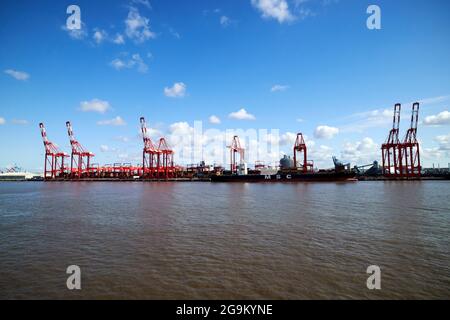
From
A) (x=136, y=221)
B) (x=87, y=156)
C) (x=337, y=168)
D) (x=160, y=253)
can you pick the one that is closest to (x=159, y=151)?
(x=87, y=156)

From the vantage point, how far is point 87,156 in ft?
431

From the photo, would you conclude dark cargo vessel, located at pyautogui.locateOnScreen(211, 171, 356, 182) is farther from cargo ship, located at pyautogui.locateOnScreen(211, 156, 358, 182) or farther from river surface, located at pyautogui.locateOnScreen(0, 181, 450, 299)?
river surface, located at pyautogui.locateOnScreen(0, 181, 450, 299)

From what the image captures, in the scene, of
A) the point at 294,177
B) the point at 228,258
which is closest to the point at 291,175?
the point at 294,177

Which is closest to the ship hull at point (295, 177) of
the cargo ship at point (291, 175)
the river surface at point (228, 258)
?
the cargo ship at point (291, 175)

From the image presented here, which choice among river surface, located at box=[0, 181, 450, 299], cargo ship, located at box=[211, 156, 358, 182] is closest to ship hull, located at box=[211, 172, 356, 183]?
cargo ship, located at box=[211, 156, 358, 182]

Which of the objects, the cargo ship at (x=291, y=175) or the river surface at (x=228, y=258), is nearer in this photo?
the river surface at (x=228, y=258)

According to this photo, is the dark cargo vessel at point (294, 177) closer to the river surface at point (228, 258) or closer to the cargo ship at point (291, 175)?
the cargo ship at point (291, 175)

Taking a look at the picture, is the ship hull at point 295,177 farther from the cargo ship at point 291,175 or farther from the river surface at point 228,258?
the river surface at point 228,258

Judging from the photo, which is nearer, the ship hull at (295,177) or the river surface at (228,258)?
the river surface at (228,258)

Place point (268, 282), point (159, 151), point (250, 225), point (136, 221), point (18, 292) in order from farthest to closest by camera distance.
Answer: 1. point (159, 151)
2. point (136, 221)
3. point (250, 225)
4. point (268, 282)
5. point (18, 292)

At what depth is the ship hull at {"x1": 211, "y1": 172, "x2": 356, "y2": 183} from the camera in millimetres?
85562

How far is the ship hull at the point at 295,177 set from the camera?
281 ft

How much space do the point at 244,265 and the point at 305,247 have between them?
3602mm
